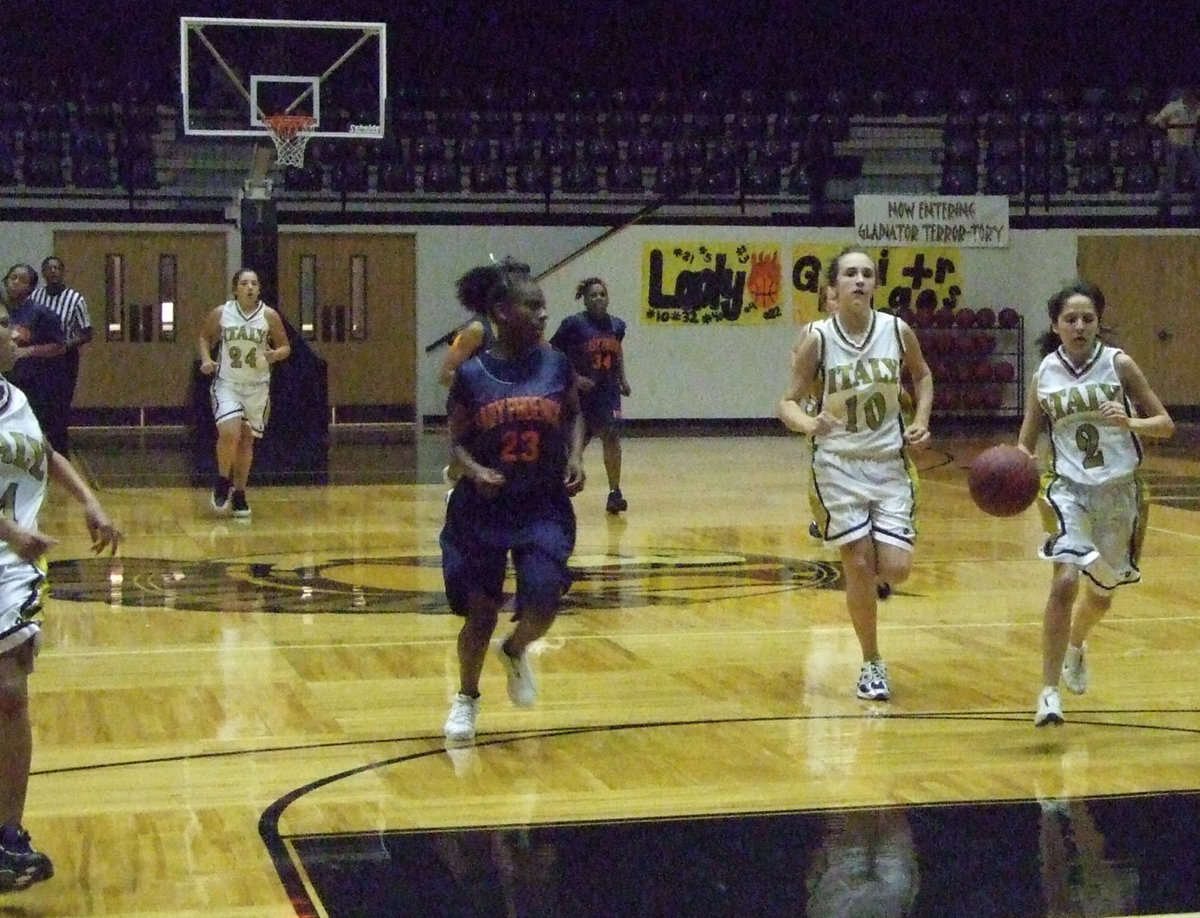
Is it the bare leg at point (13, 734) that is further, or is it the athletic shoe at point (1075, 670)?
the athletic shoe at point (1075, 670)

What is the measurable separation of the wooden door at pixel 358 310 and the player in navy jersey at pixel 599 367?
10300mm

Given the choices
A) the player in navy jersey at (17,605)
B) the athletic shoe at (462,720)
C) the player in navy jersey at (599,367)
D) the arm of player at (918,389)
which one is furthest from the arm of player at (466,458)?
the player in navy jersey at (599,367)

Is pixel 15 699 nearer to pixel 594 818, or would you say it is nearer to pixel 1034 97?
pixel 594 818

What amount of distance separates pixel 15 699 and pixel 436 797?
54.1 inches

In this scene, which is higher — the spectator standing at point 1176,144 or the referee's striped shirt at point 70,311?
the spectator standing at point 1176,144

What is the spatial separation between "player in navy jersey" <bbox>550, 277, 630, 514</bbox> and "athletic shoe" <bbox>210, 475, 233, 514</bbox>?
244cm

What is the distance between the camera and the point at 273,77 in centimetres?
1853

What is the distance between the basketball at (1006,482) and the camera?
Result: 6465 millimetres

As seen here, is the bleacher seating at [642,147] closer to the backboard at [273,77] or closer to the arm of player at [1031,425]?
the backboard at [273,77]

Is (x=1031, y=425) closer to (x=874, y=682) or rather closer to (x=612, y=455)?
(x=874, y=682)

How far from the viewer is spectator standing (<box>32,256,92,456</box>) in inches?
567

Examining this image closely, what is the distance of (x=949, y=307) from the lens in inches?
926

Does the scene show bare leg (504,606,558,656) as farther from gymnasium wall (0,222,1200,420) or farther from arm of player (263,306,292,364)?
gymnasium wall (0,222,1200,420)

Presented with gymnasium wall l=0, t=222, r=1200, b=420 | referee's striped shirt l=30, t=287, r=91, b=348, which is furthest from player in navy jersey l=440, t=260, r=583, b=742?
gymnasium wall l=0, t=222, r=1200, b=420
